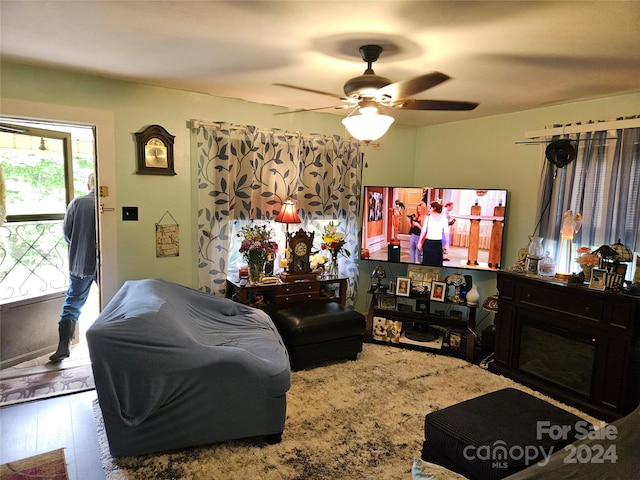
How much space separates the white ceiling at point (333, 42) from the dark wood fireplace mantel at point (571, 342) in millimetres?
1506

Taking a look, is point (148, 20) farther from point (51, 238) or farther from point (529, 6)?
point (51, 238)

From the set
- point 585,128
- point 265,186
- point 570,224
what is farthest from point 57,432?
point 585,128

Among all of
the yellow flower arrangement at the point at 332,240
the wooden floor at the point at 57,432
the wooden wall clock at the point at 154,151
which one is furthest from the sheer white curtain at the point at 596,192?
the wooden floor at the point at 57,432

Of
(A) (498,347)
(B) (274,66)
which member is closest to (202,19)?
(B) (274,66)

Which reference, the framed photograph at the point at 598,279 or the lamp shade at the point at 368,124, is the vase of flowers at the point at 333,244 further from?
the framed photograph at the point at 598,279

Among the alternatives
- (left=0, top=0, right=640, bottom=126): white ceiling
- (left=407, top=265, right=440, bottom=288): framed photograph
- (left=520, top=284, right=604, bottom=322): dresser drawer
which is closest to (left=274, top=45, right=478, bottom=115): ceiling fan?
(left=0, top=0, right=640, bottom=126): white ceiling

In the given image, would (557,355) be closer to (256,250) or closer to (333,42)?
(256,250)

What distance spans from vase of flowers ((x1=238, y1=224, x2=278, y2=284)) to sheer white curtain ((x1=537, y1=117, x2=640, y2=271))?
8.03 feet

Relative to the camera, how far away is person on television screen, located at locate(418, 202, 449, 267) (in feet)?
12.6

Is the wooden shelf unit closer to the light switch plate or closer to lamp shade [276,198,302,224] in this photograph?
lamp shade [276,198,302,224]

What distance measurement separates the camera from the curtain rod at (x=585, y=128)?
9.43 feet

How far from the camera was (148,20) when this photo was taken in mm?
1905

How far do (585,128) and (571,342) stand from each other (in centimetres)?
169

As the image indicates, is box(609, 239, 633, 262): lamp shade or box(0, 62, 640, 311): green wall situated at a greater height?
box(0, 62, 640, 311): green wall
